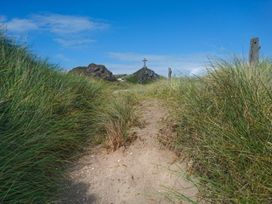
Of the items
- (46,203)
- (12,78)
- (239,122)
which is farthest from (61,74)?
(239,122)

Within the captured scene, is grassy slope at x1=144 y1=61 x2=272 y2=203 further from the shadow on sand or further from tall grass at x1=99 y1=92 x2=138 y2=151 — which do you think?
the shadow on sand

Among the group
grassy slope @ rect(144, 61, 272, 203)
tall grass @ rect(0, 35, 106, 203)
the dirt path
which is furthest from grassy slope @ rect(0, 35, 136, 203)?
grassy slope @ rect(144, 61, 272, 203)

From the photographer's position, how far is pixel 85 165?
533 cm

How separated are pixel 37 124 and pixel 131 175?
1280mm

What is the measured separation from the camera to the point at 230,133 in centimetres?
408

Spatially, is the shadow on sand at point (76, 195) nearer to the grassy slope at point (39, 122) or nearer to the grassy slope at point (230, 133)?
the grassy slope at point (39, 122)

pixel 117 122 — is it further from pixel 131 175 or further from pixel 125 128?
pixel 131 175

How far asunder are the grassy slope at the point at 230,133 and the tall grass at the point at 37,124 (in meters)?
1.48

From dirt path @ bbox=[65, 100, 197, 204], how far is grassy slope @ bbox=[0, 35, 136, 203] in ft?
0.83

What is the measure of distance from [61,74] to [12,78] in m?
1.73

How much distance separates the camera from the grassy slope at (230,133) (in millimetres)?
3654

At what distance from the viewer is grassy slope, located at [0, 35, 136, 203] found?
13.4ft

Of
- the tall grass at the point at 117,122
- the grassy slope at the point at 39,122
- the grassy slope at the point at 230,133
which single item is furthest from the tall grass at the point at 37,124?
the grassy slope at the point at 230,133

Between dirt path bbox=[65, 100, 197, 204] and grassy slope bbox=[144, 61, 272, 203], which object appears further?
dirt path bbox=[65, 100, 197, 204]
